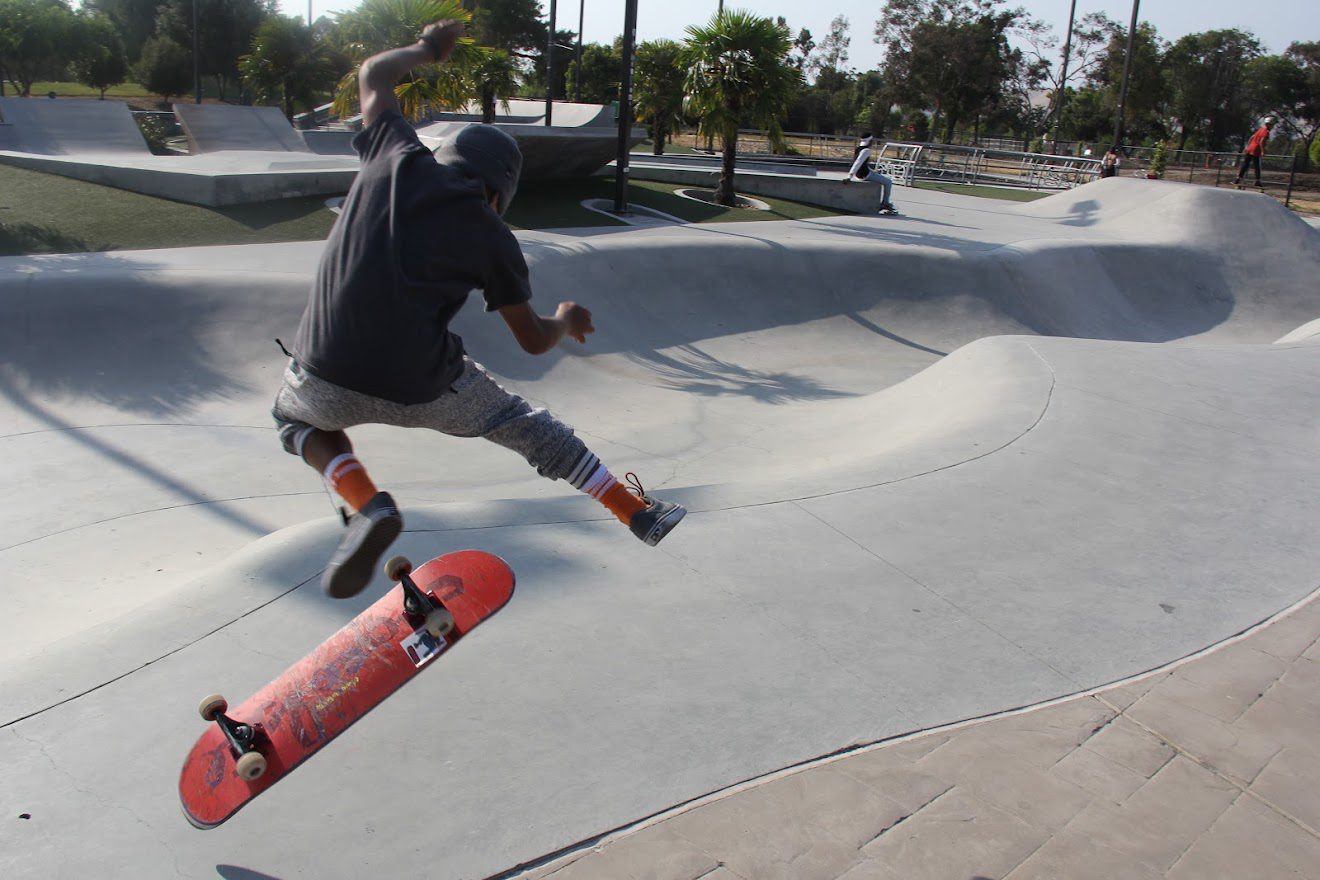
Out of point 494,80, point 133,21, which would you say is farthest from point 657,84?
point 133,21

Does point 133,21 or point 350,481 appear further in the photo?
point 133,21

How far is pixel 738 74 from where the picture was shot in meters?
19.4

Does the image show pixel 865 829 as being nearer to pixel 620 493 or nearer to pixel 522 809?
pixel 522 809

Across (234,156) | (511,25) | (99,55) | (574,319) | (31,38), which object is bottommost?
(574,319)

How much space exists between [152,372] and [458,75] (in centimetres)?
1006

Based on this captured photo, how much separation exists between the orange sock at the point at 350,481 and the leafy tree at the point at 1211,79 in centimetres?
6494

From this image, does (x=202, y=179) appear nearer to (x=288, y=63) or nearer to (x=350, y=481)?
(x=350, y=481)

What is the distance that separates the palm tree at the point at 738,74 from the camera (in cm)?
1919

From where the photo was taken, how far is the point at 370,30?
58.7 feet

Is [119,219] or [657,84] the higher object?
[657,84]

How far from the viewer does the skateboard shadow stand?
2.56m

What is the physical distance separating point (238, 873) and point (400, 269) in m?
1.67

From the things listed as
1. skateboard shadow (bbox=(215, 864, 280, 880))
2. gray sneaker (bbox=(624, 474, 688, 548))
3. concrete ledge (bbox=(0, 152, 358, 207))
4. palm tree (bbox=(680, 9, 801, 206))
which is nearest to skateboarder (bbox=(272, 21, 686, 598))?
gray sneaker (bbox=(624, 474, 688, 548))

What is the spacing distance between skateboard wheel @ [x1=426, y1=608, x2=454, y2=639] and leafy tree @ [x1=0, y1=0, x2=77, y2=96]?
194ft
